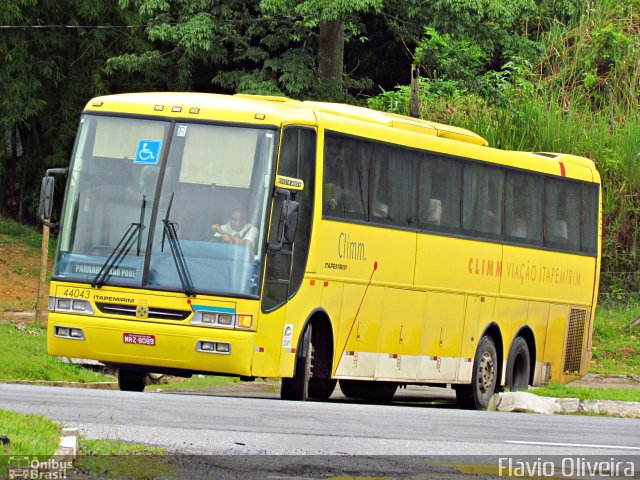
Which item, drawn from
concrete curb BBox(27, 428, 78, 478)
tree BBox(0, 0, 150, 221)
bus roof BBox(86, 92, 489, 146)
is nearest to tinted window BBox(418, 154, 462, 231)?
bus roof BBox(86, 92, 489, 146)

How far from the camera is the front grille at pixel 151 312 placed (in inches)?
642

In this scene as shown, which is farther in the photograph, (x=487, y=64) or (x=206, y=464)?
(x=487, y=64)

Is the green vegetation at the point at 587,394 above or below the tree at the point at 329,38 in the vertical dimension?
below

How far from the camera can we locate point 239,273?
1634cm

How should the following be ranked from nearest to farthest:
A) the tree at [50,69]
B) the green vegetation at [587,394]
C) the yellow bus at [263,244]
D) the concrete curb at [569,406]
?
the yellow bus at [263,244], the concrete curb at [569,406], the green vegetation at [587,394], the tree at [50,69]

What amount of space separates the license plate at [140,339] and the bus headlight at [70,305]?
1.94 ft

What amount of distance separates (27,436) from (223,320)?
6.67m

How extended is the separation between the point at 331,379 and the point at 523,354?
5.67m

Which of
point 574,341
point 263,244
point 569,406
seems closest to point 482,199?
point 569,406

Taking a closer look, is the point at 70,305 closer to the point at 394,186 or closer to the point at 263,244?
the point at 263,244

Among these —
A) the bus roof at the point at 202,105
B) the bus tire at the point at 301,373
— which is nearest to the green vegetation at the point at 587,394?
the bus tire at the point at 301,373

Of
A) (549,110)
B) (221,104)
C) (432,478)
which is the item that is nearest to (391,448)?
(432,478)

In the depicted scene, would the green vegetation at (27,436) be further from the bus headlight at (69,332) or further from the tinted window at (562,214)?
the tinted window at (562,214)

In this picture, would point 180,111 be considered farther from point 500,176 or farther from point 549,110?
point 549,110
